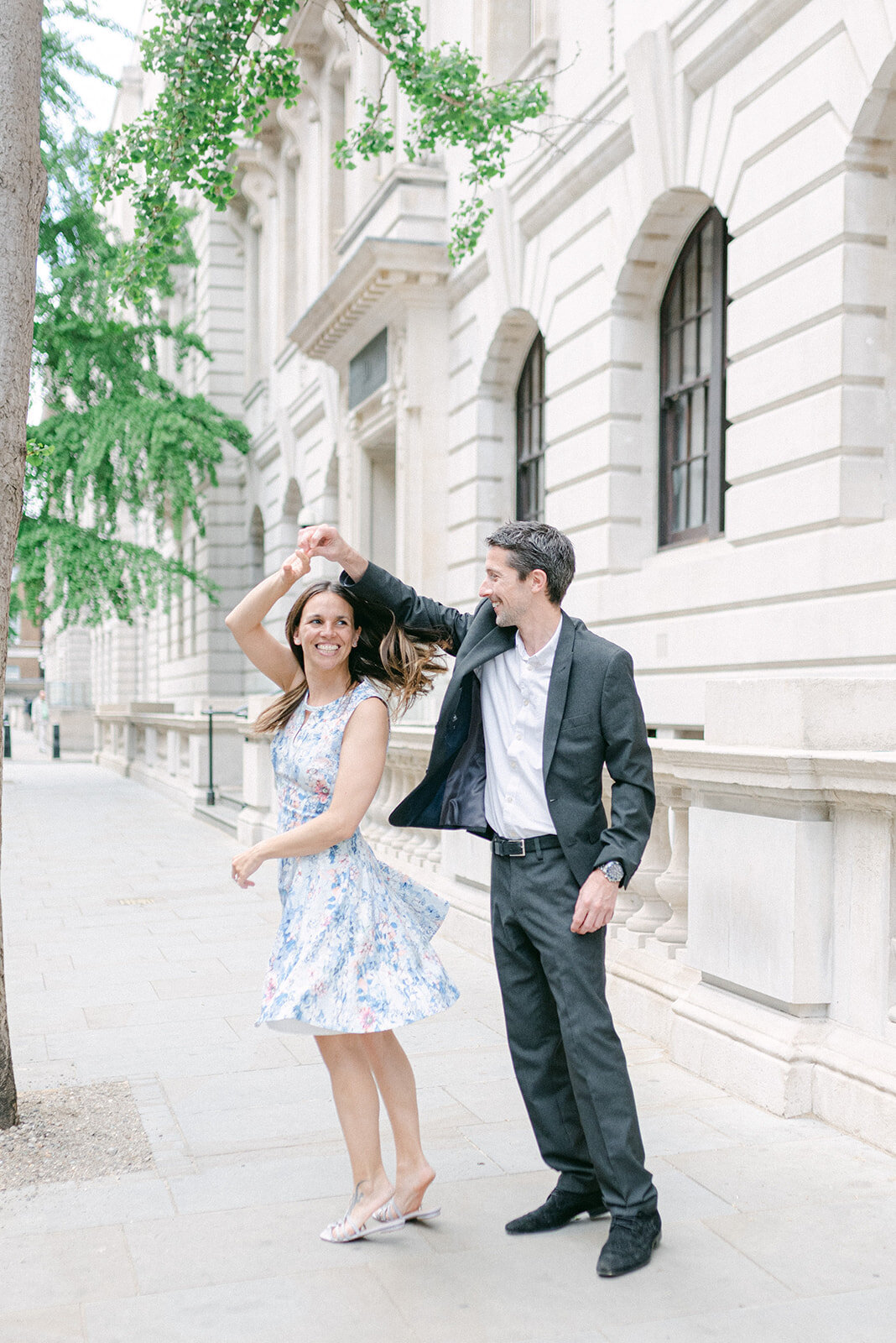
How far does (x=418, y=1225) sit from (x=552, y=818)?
1.24 meters

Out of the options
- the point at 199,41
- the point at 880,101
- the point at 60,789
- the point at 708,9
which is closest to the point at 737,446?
the point at 880,101

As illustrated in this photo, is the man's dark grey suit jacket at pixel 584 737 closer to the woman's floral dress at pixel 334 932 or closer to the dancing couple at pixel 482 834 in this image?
the dancing couple at pixel 482 834

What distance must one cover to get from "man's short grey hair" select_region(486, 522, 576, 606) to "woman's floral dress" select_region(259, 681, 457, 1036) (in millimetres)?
562

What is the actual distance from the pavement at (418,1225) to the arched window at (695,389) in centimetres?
665

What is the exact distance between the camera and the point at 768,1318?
314cm

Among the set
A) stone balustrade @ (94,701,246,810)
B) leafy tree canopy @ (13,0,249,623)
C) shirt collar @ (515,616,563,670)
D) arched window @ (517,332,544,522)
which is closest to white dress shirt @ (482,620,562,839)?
shirt collar @ (515,616,563,670)

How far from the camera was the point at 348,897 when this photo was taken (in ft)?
12.2

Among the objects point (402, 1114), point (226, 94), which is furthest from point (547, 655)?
point (226, 94)

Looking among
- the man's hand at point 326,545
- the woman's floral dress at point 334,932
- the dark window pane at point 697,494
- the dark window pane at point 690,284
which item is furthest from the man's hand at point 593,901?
the dark window pane at point 690,284

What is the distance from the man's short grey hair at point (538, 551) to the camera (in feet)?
12.0

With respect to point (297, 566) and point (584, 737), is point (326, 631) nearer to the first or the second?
point (297, 566)

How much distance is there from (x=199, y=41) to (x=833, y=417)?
15.7ft

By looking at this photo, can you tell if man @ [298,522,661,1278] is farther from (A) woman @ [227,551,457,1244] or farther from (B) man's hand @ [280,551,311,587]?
(A) woman @ [227,551,457,1244]

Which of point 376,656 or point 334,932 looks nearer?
point 334,932
